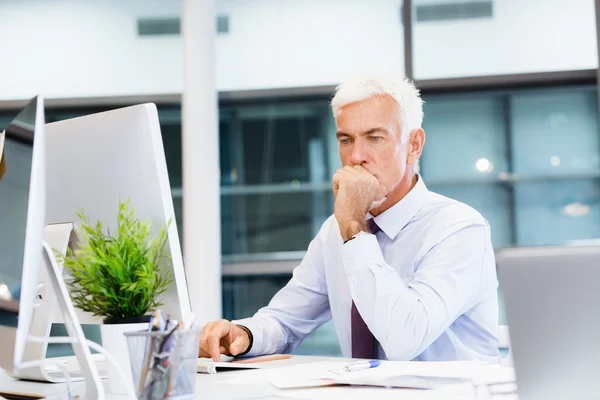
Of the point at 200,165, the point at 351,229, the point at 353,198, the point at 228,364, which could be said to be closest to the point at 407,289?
the point at 351,229

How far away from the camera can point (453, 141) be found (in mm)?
4363

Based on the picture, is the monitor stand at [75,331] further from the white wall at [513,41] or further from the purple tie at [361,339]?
the white wall at [513,41]

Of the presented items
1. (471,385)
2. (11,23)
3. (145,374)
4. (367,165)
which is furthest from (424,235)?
(11,23)

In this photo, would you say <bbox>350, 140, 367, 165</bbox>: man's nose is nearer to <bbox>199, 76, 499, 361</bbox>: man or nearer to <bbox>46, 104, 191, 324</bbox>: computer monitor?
<bbox>199, 76, 499, 361</bbox>: man

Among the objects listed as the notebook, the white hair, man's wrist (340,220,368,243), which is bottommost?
the notebook

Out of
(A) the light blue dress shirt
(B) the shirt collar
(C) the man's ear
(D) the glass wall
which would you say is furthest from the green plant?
(D) the glass wall

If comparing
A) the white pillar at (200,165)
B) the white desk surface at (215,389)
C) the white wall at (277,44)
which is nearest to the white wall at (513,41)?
the white wall at (277,44)

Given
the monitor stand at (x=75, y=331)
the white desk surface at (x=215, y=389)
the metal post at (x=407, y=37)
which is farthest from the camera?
the metal post at (x=407, y=37)

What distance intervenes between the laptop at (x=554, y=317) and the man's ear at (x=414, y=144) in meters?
1.27

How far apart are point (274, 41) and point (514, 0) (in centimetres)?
138

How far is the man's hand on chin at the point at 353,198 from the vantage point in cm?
181

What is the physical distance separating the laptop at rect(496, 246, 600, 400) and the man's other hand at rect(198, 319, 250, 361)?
94 centimetres

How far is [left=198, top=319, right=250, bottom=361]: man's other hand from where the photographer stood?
168 centimetres

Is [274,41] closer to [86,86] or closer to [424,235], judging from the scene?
[86,86]
